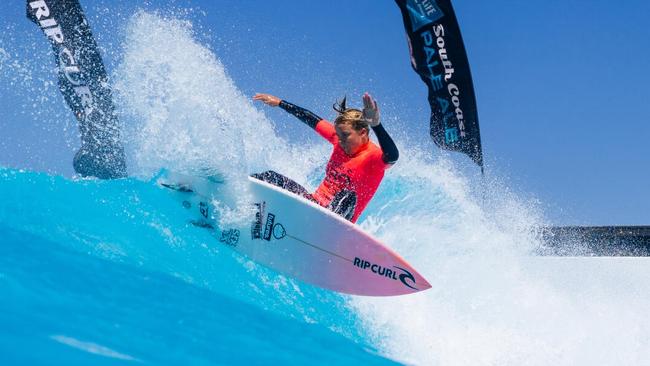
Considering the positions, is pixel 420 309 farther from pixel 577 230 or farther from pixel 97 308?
pixel 577 230

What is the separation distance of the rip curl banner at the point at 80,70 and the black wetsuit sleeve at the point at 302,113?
3.09m

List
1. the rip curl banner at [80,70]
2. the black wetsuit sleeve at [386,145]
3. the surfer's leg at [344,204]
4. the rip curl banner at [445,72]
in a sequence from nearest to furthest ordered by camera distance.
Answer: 1. the black wetsuit sleeve at [386,145]
2. the surfer's leg at [344,204]
3. the rip curl banner at [80,70]
4. the rip curl banner at [445,72]

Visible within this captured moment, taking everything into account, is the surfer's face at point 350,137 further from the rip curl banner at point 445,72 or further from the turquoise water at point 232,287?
the rip curl banner at point 445,72

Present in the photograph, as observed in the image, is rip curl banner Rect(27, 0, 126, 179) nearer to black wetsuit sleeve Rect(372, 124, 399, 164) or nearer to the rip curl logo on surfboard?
black wetsuit sleeve Rect(372, 124, 399, 164)

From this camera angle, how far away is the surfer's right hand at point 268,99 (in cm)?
585

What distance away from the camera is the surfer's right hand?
19.2 ft

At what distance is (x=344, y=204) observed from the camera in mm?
4977

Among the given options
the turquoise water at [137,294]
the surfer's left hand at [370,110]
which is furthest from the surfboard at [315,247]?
the surfer's left hand at [370,110]

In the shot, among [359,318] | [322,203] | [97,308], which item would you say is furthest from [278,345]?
[322,203]

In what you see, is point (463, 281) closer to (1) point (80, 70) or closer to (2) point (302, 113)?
(2) point (302, 113)

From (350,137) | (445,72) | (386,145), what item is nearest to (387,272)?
(386,145)

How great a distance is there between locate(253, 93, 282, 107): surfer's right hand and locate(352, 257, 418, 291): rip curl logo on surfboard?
2.00 meters

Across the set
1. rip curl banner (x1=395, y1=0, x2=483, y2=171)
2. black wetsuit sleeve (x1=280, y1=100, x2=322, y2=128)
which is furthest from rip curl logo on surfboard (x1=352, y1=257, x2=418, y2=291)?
rip curl banner (x1=395, y1=0, x2=483, y2=171)

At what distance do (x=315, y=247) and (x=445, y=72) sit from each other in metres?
4.73
